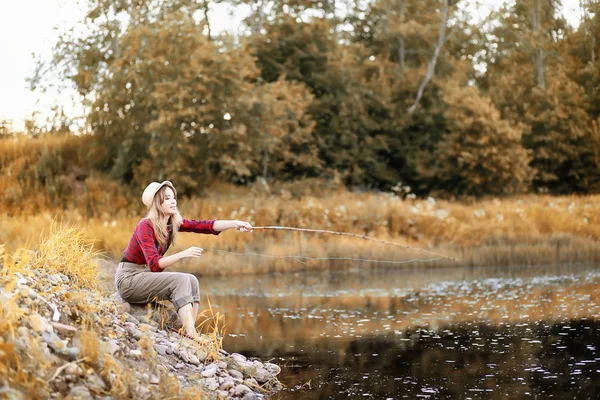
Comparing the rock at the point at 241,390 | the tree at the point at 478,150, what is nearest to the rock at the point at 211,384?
the rock at the point at 241,390

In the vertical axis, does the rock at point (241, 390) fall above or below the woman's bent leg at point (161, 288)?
below

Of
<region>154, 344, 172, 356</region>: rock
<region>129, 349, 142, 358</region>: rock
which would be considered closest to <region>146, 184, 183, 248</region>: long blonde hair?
<region>154, 344, 172, 356</region>: rock

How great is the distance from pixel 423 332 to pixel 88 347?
555 centimetres

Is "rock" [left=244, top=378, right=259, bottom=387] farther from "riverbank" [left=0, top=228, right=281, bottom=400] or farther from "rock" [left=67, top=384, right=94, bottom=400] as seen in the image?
"rock" [left=67, top=384, right=94, bottom=400]

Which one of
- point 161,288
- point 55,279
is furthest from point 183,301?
point 55,279

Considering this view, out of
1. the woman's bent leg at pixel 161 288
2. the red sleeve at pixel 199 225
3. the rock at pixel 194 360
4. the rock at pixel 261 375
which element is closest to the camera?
the rock at pixel 194 360

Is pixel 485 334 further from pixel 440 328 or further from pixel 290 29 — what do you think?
pixel 290 29

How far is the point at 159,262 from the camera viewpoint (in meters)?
7.96

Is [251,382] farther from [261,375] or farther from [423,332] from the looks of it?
[423,332]

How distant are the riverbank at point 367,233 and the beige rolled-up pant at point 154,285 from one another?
9.96m

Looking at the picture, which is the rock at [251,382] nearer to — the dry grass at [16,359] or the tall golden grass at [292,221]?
the dry grass at [16,359]

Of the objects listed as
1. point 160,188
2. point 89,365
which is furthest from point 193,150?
point 89,365

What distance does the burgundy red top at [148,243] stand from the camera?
8.01m

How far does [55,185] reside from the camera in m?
24.0
